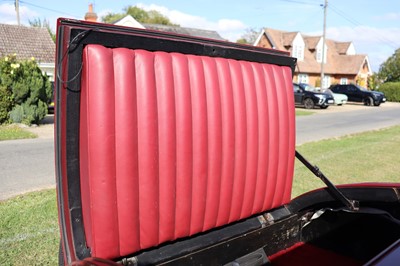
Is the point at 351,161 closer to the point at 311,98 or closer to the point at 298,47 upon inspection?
the point at 311,98

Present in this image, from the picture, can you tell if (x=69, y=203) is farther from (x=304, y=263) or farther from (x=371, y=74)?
(x=371, y=74)

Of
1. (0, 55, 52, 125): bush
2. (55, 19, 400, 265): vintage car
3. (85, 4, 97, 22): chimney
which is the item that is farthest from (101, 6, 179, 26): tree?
(55, 19, 400, 265): vintage car

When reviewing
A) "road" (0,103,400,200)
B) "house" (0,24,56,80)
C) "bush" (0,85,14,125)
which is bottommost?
"road" (0,103,400,200)

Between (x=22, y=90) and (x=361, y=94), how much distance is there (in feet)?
87.3

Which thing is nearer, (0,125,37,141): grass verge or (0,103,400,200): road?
(0,103,400,200): road

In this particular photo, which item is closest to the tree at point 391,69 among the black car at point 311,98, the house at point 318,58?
the house at point 318,58

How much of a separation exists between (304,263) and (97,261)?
173cm

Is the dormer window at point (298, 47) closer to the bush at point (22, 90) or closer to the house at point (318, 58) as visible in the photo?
the house at point (318, 58)

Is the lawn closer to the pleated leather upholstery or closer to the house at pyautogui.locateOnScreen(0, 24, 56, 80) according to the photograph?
the pleated leather upholstery

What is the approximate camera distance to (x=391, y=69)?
1850 inches

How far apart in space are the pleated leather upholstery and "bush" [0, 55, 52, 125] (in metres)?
12.3

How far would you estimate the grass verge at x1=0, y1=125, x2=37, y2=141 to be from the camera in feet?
35.9

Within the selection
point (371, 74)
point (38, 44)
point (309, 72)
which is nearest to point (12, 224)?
point (38, 44)

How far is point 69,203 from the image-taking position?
188cm
